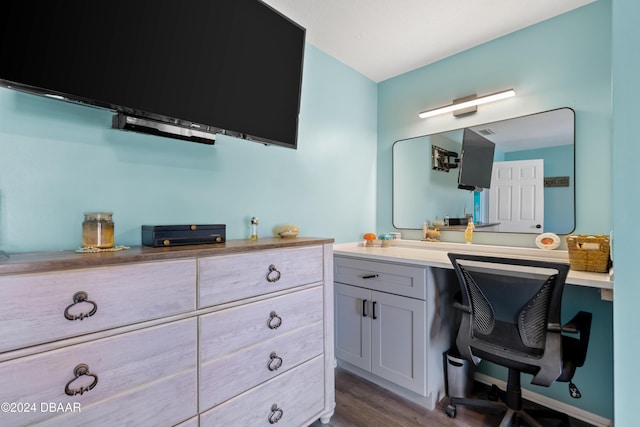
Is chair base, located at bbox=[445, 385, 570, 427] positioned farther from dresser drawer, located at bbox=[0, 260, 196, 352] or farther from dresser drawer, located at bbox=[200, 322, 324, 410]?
dresser drawer, located at bbox=[0, 260, 196, 352]

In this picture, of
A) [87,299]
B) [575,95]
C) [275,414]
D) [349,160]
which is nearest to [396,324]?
[275,414]

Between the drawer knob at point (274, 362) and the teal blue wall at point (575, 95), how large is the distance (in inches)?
62.6

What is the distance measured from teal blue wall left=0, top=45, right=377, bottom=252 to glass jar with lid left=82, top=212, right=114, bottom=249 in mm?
148

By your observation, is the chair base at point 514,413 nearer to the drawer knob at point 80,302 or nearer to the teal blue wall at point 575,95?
the teal blue wall at point 575,95

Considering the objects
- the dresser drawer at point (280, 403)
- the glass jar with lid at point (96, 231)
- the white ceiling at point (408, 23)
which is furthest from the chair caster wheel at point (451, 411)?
the white ceiling at point (408, 23)

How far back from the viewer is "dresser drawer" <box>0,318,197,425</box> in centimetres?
81

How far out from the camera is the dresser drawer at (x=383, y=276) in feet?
5.83

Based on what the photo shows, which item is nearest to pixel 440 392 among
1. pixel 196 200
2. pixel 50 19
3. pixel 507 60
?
pixel 196 200

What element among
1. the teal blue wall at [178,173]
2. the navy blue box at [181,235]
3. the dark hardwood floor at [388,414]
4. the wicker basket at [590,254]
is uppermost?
the teal blue wall at [178,173]

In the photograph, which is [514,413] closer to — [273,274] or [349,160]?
[273,274]

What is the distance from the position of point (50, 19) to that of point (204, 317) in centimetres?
118

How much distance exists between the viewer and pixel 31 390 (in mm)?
808

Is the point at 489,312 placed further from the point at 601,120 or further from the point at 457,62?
the point at 457,62

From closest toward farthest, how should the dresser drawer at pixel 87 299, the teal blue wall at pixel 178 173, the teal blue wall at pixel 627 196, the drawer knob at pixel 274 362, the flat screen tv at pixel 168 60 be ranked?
the teal blue wall at pixel 627 196 → the dresser drawer at pixel 87 299 → the flat screen tv at pixel 168 60 → the teal blue wall at pixel 178 173 → the drawer knob at pixel 274 362
